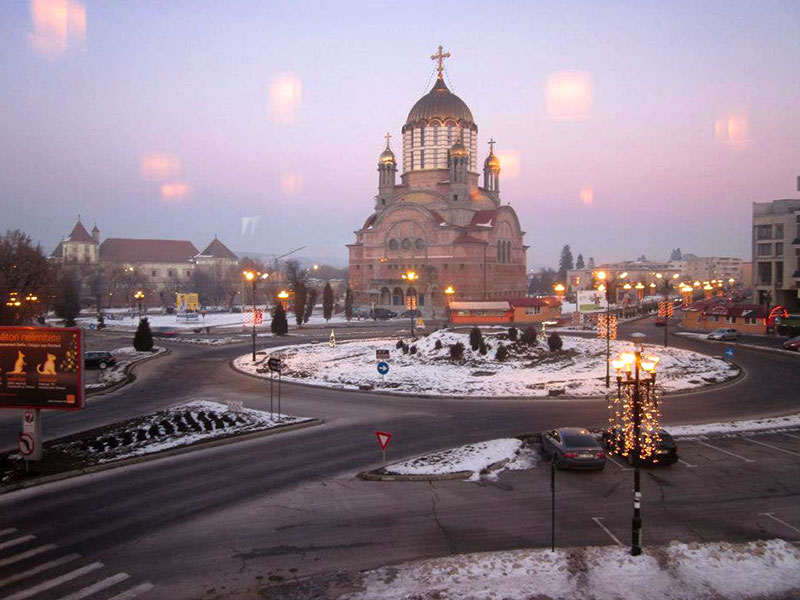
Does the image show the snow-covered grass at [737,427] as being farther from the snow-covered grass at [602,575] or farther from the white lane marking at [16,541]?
the white lane marking at [16,541]

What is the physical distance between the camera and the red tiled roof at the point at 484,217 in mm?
82812

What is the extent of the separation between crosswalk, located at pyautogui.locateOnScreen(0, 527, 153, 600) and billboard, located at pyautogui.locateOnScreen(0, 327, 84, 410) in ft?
17.9

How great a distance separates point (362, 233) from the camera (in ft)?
286

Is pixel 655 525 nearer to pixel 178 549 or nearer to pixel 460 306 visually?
pixel 178 549

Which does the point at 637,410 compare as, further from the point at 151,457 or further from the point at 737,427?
the point at 151,457

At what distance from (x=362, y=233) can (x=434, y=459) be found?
71279mm

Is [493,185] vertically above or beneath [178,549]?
above

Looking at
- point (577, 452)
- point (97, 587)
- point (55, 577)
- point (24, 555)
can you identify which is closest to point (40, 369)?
point (24, 555)

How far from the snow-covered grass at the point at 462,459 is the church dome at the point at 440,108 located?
7096cm

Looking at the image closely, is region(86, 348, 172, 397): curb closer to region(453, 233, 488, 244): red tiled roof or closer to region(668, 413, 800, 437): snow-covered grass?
region(668, 413, 800, 437): snow-covered grass

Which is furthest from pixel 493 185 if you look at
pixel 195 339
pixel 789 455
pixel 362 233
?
pixel 789 455

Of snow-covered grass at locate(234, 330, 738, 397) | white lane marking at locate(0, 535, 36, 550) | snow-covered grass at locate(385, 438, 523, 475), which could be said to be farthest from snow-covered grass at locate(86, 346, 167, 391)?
snow-covered grass at locate(385, 438, 523, 475)

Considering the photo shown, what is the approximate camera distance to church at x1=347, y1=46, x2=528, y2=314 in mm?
80125

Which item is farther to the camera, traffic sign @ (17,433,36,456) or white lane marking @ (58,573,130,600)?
traffic sign @ (17,433,36,456)
